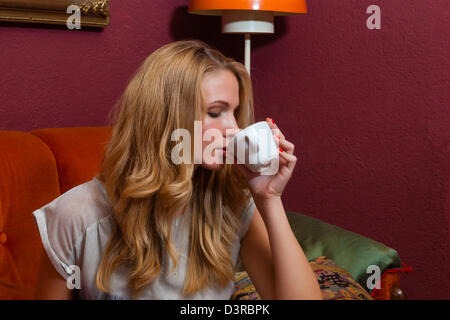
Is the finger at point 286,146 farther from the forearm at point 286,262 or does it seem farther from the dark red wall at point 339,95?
the dark red wall at point 339,95

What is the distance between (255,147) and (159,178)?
0.24m

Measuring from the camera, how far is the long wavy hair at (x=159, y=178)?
1103mm

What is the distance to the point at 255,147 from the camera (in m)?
0.98

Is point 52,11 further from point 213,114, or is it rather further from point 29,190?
point 213,114

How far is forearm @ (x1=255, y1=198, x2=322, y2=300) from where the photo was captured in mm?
1106

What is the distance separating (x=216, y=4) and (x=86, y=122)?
690 millimetres

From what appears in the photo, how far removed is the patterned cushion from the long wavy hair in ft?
0.63

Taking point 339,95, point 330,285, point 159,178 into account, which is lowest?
point 330,285

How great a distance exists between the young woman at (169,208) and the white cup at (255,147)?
7 cm

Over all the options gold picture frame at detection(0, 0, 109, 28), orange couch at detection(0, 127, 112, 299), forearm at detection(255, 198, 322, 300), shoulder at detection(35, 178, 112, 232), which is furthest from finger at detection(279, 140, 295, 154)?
gold picture frame at detection(0, 0, 109, 28)

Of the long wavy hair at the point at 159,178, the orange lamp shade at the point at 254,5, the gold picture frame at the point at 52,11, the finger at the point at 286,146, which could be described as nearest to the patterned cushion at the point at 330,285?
the long wavy hair at the point at 159,178

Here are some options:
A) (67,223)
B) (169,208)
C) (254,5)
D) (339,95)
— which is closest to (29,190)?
(67,223)
